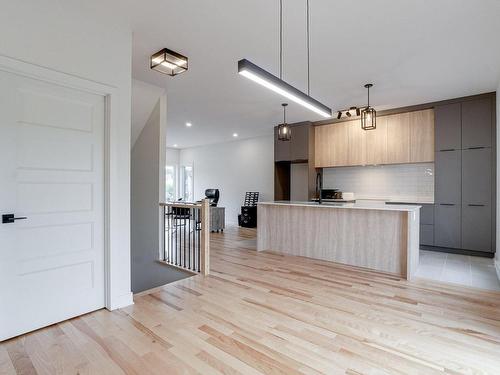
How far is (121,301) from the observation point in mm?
2715

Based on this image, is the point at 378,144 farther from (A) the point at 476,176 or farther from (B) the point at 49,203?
(B) the point at 49,203

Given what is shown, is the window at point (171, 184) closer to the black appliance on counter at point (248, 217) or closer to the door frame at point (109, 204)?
the black appliance on counter at point (248, 217)

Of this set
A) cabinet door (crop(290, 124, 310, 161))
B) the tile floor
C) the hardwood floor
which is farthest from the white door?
cabinet door (crop(290, 124, 310, 161))

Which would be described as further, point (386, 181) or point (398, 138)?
point (386, 181)

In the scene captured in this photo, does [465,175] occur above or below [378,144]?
below

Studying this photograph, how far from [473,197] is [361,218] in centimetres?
242

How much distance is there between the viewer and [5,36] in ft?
6.72

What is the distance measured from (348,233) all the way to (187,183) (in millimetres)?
8168

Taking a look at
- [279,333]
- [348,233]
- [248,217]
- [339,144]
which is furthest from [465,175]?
[248,217]

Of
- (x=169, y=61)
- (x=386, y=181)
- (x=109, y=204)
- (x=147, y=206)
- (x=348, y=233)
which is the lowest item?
(x=348, y=233)

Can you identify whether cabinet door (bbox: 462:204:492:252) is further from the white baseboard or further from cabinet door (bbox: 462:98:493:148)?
the white baseboard

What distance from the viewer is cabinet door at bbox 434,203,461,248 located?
195 inches

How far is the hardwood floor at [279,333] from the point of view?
1.84 metres

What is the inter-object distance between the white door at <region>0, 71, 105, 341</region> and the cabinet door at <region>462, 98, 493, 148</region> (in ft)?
19.0
